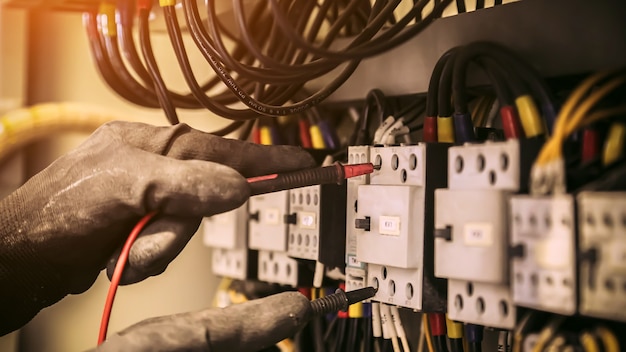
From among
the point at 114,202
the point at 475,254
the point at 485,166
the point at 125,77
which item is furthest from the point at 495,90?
the point at 125,77

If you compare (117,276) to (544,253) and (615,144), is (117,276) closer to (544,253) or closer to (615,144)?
(544,253)

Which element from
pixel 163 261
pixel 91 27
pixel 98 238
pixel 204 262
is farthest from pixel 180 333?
pixel 204 262

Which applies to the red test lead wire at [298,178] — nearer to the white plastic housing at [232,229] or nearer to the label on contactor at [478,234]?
the label on contactor at [478,234]

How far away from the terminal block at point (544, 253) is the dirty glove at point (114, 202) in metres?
0.34

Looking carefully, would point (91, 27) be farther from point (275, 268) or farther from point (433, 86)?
point (433, 86)

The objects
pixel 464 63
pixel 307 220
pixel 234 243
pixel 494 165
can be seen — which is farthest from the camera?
pixel 234 243

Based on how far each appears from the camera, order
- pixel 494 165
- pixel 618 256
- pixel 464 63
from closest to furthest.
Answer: pixel 618 256 → pixel 494 165 → pixel 464 63

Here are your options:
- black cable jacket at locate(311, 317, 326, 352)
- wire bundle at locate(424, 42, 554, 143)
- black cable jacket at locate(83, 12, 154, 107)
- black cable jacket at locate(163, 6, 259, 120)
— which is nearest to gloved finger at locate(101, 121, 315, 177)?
black cable jacket at locate(163, 6, 259, 120)

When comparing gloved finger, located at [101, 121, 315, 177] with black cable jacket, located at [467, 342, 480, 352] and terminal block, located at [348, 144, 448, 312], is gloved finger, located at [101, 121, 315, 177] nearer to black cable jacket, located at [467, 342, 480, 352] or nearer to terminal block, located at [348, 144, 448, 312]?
terminal block, located at [348, 144, 448, 312]

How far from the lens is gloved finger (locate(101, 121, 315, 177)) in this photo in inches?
36.2

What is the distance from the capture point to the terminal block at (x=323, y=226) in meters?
1.12

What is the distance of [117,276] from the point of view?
0.83 metres

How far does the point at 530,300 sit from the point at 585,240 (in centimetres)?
10

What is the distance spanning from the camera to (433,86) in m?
0.96
